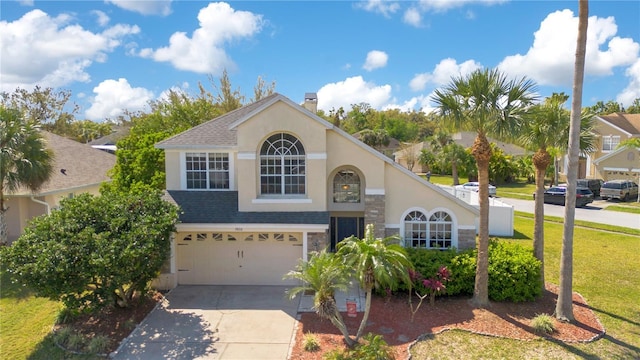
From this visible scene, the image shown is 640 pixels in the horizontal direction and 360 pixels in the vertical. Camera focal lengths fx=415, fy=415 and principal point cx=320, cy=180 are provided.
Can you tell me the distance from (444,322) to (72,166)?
74.6 feet

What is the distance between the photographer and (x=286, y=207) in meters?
15.5

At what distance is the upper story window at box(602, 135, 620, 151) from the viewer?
135ft

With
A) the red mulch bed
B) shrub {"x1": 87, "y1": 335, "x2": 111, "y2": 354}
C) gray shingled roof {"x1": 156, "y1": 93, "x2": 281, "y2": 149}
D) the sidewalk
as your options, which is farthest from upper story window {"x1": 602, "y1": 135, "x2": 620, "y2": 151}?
shrub {"x1": 87, "y1": 335, "x2": 111, "y2": 354}

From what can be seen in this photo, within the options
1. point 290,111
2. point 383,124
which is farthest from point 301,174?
point 383,124

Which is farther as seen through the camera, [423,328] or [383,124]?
[383,124]

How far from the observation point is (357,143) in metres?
15.5

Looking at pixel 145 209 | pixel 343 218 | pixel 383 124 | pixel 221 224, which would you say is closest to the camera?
pixel 145 209

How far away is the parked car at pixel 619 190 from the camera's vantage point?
33844 millimetres

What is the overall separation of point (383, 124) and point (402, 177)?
78.2 metres

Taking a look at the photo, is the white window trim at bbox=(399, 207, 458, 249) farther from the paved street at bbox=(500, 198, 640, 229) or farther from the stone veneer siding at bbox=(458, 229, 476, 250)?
the paved street at bbox=(500, 198, 640, 229)

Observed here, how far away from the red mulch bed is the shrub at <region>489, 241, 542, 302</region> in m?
0.29

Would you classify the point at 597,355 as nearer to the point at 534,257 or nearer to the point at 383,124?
the point at 534,257

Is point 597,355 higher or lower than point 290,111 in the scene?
lower

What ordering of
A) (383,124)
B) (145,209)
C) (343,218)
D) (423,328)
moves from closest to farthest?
(423,328)
(145,209)
(343,218)
(383,124)
